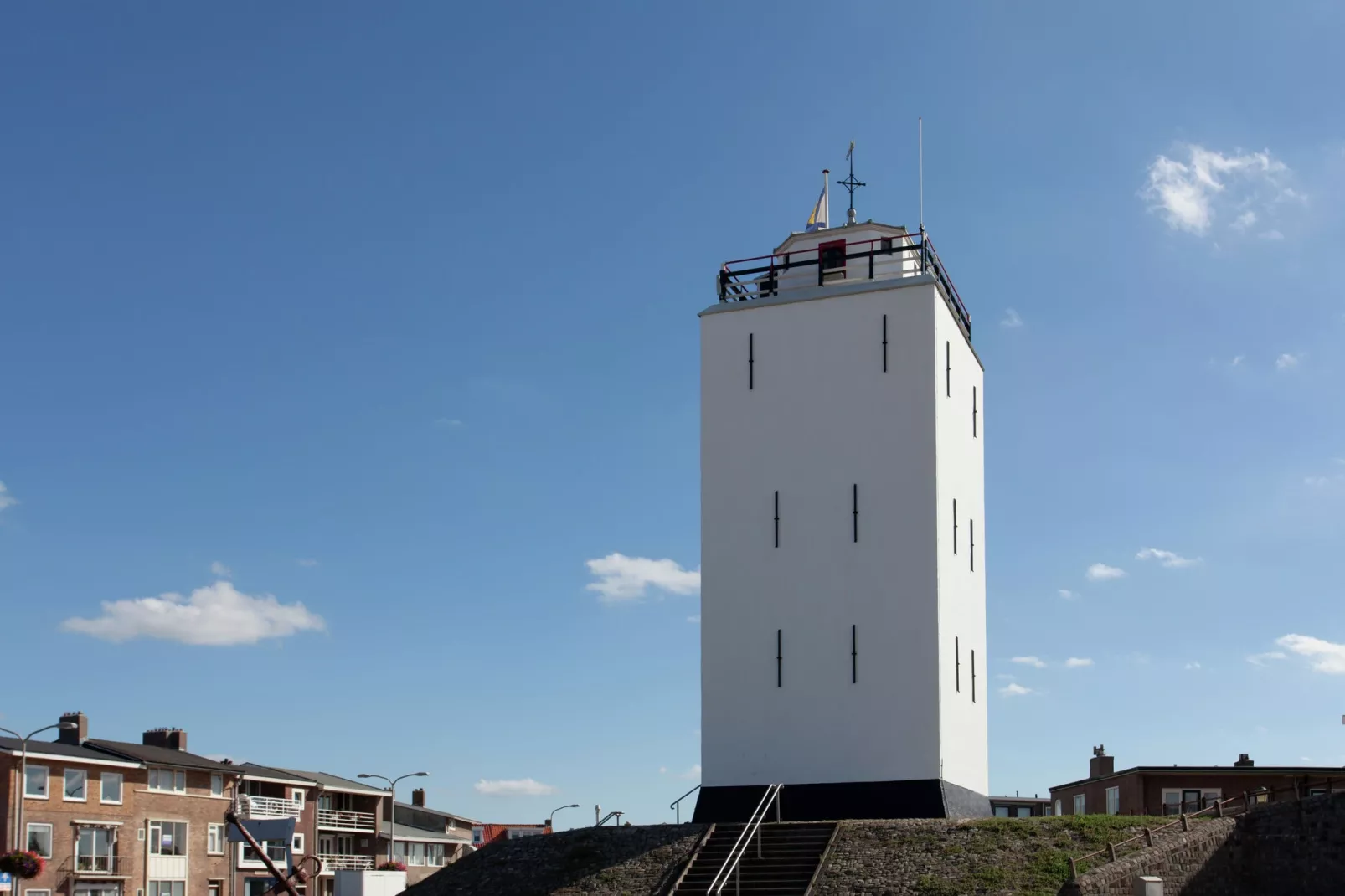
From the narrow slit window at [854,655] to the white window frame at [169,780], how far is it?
1706 inches

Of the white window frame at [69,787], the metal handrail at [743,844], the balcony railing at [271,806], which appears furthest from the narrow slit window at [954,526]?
the balcony railing at [271,806]

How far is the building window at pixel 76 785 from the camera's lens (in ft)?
187

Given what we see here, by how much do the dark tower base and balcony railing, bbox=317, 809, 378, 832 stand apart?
52271mm

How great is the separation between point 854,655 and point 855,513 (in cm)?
293

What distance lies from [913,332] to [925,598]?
569 cm

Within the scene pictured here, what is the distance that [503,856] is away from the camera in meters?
26.9

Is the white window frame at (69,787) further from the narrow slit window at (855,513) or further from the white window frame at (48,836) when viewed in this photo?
the narrow slit window at (855,513)

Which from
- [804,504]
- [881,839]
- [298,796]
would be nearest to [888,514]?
[804,504]

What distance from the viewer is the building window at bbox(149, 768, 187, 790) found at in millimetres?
61906

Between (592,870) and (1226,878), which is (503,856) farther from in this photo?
(1226,878)

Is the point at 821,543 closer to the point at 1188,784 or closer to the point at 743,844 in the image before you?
the point at 743,844

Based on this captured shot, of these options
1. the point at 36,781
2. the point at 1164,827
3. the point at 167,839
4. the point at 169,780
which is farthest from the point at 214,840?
the point at 1164,827

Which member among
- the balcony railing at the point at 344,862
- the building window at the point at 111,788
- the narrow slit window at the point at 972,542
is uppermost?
the narrow slit window at the point at 972,542

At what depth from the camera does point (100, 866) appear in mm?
57375
